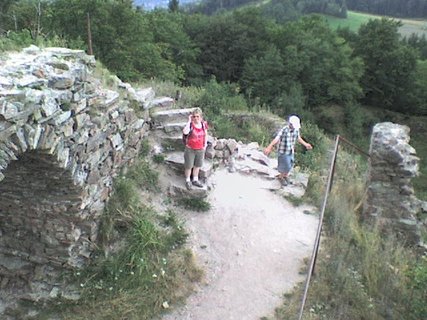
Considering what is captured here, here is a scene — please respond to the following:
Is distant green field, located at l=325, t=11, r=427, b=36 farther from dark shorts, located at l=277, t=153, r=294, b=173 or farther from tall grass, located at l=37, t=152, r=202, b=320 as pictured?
tall grass, located at l=37, t=152, r=202, b=320

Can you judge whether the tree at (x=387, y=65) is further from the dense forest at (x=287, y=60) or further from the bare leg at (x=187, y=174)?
the bare leg at (x=187, y=174)

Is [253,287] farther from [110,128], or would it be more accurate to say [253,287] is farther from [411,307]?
[110,128]

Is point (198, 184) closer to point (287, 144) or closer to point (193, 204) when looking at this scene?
point (193, 204)

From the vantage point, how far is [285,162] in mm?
9578

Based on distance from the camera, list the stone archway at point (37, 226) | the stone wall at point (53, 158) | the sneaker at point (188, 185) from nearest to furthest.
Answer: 1. the stone wall at point (53, 158)
2. the stone archway at point (37, 226)
3. the sneaker at point (188, 185)

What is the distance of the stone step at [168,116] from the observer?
9766 millimetres

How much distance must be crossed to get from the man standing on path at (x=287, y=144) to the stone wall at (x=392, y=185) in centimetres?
132

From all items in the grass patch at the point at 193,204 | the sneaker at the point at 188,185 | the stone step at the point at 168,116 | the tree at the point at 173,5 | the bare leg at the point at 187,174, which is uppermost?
the tree at the point at 173,5

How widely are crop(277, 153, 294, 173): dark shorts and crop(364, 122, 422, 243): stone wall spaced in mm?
1673

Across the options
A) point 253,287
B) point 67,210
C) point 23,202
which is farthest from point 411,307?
point 23,202

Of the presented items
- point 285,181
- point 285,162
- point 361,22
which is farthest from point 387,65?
point 361,22

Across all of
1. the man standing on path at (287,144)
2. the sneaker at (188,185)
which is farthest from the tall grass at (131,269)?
the man standing on path at (287,144)

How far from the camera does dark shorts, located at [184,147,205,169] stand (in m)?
8.52

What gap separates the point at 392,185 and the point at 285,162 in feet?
7.18
